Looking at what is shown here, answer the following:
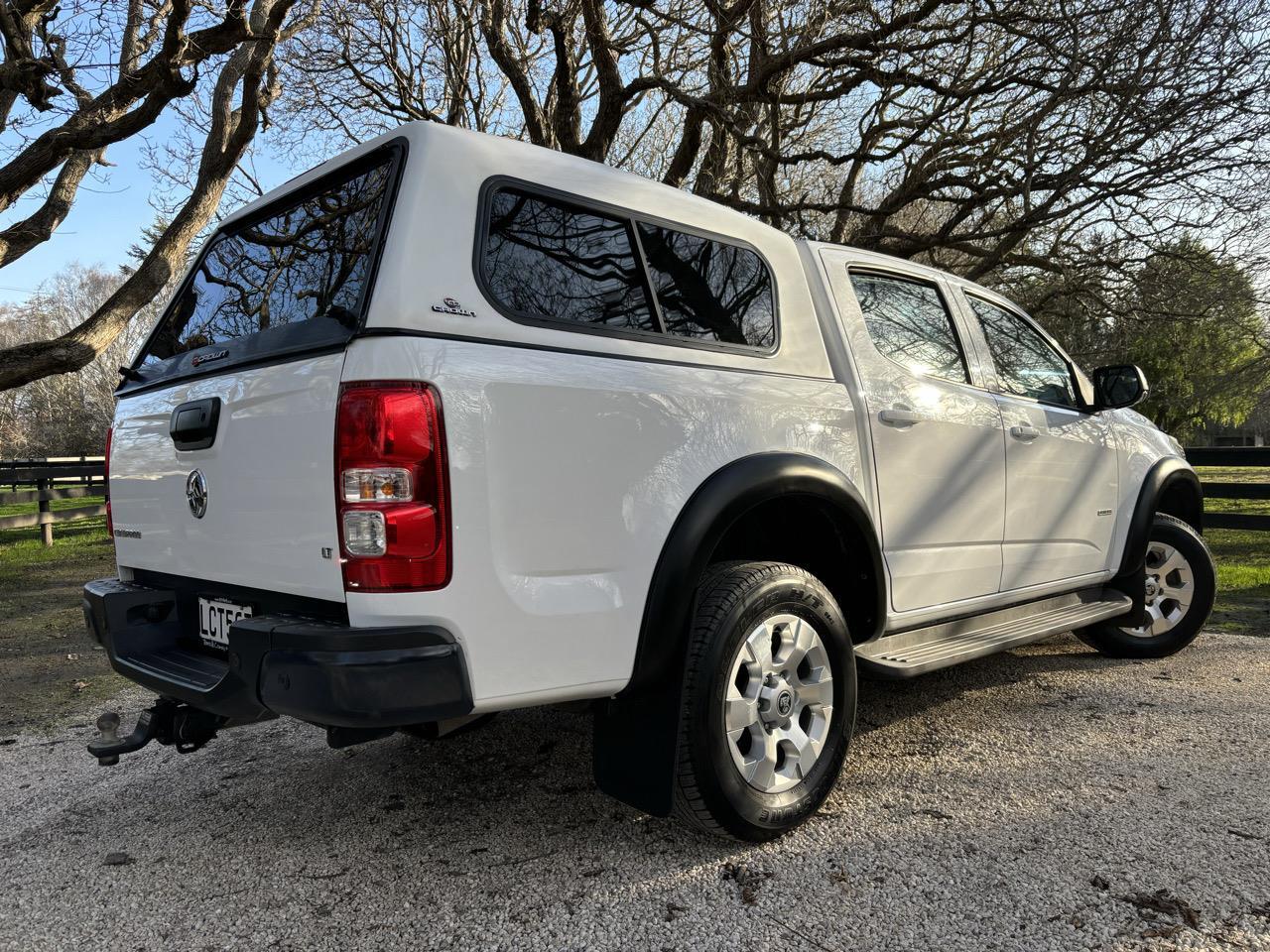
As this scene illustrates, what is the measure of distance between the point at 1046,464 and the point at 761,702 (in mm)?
2163

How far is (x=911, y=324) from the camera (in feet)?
11.9

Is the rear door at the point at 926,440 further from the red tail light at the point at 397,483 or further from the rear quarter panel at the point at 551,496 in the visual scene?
the red tail light at the point at 397,483

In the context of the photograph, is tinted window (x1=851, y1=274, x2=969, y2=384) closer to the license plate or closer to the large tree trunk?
the license plate

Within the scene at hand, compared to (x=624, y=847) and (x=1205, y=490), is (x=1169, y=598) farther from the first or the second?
(x=1205, y=490)

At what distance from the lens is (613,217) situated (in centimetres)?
261

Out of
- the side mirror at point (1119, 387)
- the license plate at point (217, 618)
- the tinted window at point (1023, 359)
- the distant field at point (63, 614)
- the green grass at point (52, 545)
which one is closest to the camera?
the license plate at point (217, 618)

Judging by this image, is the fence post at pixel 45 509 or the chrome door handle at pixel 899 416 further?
the fence post at pixel 45 509

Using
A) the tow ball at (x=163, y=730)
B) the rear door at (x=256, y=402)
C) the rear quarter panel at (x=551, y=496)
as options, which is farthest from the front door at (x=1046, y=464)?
the tow ball at (x=163, y=730)

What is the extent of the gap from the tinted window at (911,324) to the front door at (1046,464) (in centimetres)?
30

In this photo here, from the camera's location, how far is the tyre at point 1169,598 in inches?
187

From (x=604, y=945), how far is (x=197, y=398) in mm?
1916

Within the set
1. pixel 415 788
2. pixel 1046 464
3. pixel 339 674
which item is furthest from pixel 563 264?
pixel 1046 464

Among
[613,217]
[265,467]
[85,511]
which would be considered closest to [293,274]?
[265,467]

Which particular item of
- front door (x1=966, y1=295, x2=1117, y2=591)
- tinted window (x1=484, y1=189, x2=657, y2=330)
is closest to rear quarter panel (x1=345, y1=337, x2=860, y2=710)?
tinted window (x1=484, y1=189, x2=657, y2=330)
